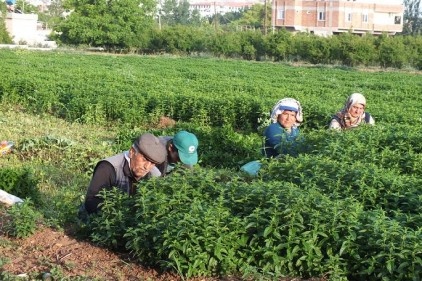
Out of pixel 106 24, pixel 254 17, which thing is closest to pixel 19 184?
pixel 106 24

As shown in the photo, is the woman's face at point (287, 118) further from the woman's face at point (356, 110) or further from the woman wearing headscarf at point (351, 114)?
the woman's face at point (356, 110)

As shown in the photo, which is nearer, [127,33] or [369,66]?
[369,66]

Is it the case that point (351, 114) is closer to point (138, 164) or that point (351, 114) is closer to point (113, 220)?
point (138, 164)

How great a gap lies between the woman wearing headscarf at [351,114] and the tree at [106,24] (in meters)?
56.0

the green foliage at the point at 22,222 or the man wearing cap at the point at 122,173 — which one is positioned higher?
the man wearing cap at the point at 122,173

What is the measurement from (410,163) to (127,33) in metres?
58.9

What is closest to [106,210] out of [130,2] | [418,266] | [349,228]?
[349,228]

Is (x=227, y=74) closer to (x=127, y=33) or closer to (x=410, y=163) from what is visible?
(x=410, y=163)

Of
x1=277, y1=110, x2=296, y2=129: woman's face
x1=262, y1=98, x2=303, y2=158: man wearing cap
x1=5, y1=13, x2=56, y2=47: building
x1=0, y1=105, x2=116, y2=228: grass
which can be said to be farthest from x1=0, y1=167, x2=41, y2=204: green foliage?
x1=5, y1=13, x2=56, y2=47: building

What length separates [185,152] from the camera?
658 centimetres

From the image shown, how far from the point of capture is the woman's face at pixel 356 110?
9.20 metres

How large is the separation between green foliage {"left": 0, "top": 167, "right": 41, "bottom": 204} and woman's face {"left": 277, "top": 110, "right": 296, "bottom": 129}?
295 centimetres

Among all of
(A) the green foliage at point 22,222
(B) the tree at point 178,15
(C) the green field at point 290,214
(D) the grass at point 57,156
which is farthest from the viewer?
(B) the tree at point 178,15

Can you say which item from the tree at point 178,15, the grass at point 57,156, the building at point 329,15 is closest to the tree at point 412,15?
the building at point 329,15
